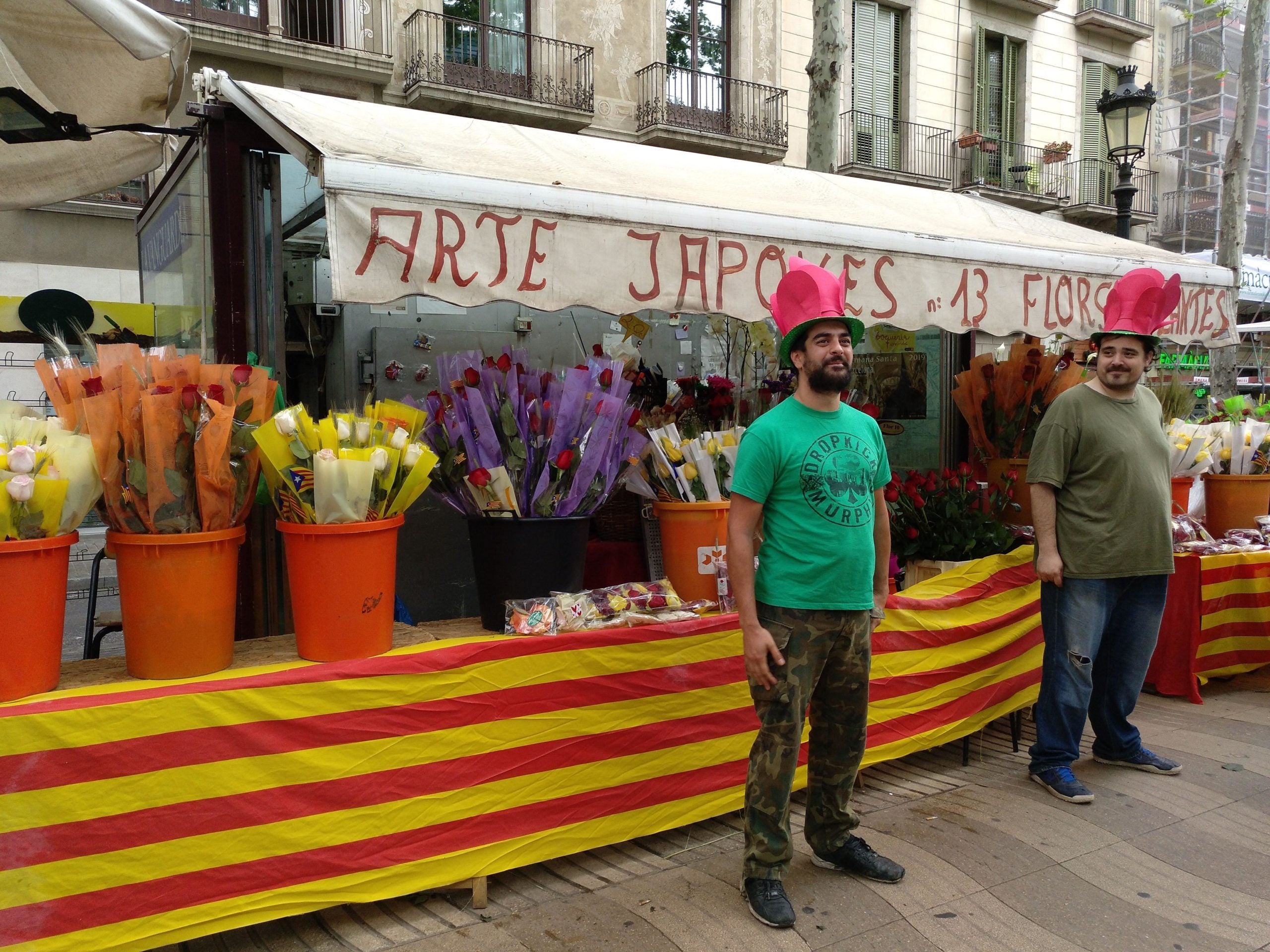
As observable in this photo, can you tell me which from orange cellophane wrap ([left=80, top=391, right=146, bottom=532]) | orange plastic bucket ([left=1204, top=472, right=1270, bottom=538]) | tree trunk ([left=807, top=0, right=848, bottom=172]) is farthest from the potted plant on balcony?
orange cellophane wrap ([left=80, top=391, right=146, bottom=532])

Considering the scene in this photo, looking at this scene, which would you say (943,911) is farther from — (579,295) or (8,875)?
(8,875)

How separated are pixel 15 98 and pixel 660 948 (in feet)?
12.0

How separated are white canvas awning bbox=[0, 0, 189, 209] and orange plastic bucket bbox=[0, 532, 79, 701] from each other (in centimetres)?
170

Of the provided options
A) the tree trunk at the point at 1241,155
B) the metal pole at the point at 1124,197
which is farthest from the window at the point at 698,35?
the metal pole at the point at 1124,197

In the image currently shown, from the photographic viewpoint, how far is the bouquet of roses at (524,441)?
305cm

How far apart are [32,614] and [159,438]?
0.52 meters

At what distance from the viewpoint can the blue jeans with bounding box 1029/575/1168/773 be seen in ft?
11.8

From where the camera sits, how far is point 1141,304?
3523 mm

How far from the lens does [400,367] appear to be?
441cm

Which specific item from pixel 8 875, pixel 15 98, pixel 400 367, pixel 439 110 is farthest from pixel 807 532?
pixel 439 110

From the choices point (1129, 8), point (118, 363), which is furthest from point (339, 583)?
point (1129, 8)

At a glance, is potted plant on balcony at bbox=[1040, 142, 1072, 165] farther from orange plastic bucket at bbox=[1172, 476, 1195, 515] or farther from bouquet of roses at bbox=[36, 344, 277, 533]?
bouquet of roses at bbox=[36, 344, 277, 533]

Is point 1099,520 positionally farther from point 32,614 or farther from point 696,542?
point 32,614

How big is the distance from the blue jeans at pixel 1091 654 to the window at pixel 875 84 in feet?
47.9
